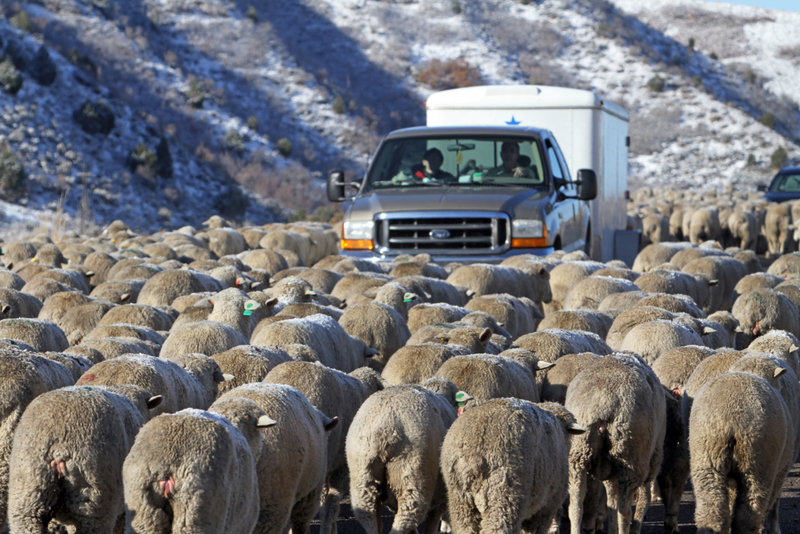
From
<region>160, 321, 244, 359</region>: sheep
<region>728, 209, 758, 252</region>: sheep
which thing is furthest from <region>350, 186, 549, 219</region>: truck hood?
<region>728, 209, 758, 252</region>: sheep

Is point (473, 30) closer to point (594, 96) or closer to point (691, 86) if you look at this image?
point (691, 86)

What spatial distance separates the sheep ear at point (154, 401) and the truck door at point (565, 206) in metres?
7.52

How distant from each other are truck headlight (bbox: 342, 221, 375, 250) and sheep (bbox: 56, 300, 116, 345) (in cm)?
381

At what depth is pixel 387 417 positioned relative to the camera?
480 cm

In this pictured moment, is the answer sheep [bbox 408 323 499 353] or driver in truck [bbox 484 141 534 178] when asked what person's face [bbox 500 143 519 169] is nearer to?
driver in truck [bbox 484 141 534 178]

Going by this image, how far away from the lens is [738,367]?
5652 millimetres

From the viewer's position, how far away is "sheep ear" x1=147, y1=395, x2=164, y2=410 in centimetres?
474

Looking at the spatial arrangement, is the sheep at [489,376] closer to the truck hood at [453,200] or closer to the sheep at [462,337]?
the sheep at [462,337]

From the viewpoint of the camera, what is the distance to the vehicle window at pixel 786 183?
2664 cm

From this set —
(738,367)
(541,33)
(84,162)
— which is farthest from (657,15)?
(738,367)

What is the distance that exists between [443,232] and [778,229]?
13592 millimetres

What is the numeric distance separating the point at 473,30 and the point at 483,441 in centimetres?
6194

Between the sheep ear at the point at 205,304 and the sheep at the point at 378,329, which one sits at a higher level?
the sheep ear at the point at 205,304

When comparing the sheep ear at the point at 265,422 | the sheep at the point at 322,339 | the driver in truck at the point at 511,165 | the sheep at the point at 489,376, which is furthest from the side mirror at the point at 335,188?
the sheep ear at the point at 265,422
